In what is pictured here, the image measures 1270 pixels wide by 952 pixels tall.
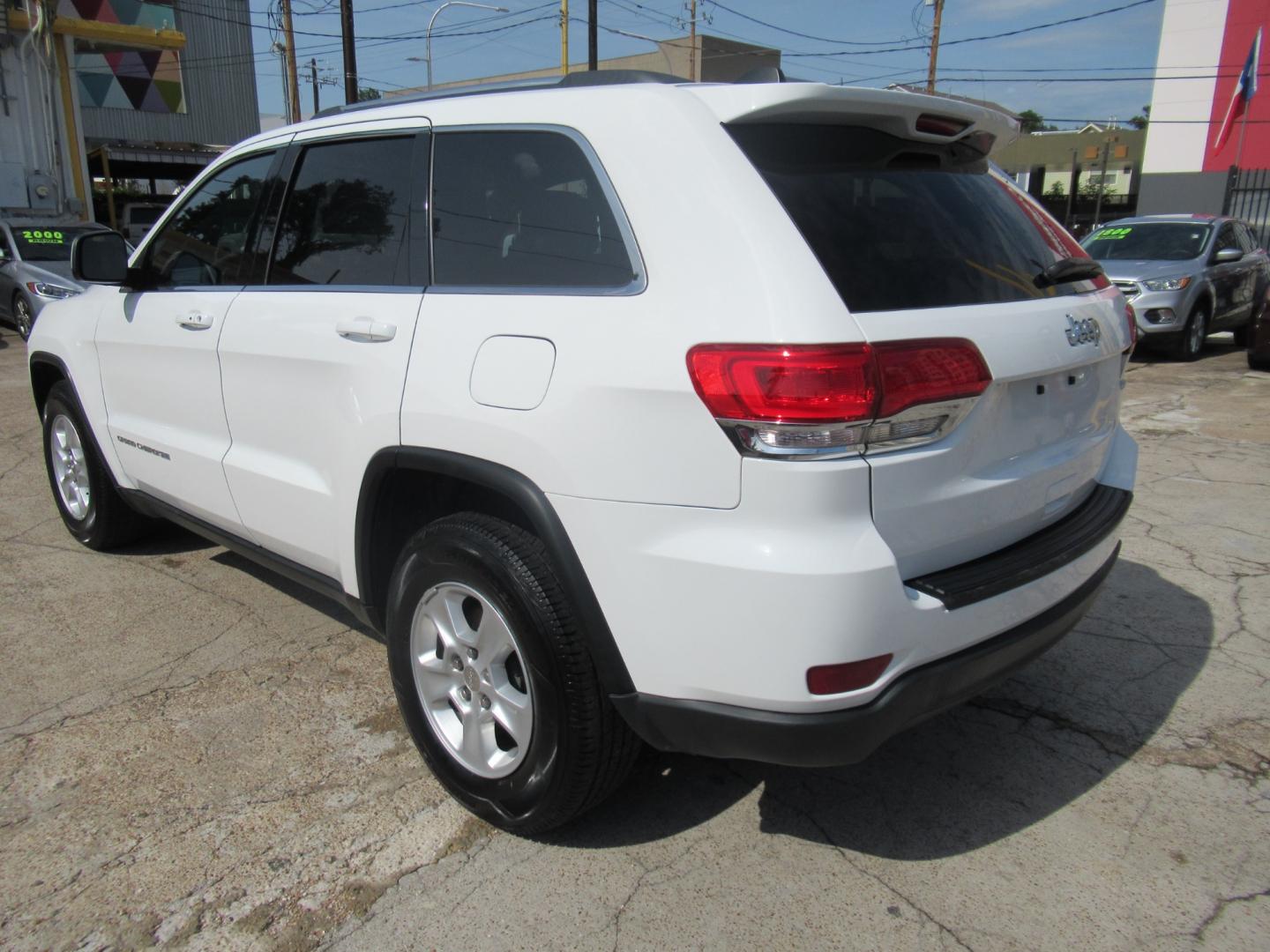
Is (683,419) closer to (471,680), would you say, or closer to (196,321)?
(471,680)

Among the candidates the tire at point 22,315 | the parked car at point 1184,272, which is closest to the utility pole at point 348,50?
the tire at point 22,315

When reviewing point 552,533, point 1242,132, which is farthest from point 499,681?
point 1242,132

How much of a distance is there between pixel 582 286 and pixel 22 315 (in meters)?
13.2

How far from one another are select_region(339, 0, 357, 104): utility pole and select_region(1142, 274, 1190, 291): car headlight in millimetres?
15924

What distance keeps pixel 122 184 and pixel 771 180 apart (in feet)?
161

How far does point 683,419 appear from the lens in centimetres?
207

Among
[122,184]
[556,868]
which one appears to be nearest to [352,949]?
[556,868]

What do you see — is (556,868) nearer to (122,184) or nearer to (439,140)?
(439,140)

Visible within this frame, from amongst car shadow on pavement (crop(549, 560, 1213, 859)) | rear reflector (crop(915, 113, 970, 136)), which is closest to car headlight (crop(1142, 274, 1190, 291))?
car shadow on pavement (crop(549, 560, 1213, 859))

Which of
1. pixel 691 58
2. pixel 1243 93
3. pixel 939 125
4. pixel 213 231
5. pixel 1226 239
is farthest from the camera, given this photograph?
pixel 691 58

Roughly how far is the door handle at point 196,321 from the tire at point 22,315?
1091 centimetres

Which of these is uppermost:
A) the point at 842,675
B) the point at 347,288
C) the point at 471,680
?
the point at 347,288

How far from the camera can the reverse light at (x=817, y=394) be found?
1989 millimetres

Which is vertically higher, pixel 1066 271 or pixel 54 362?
pixel 1066 271
